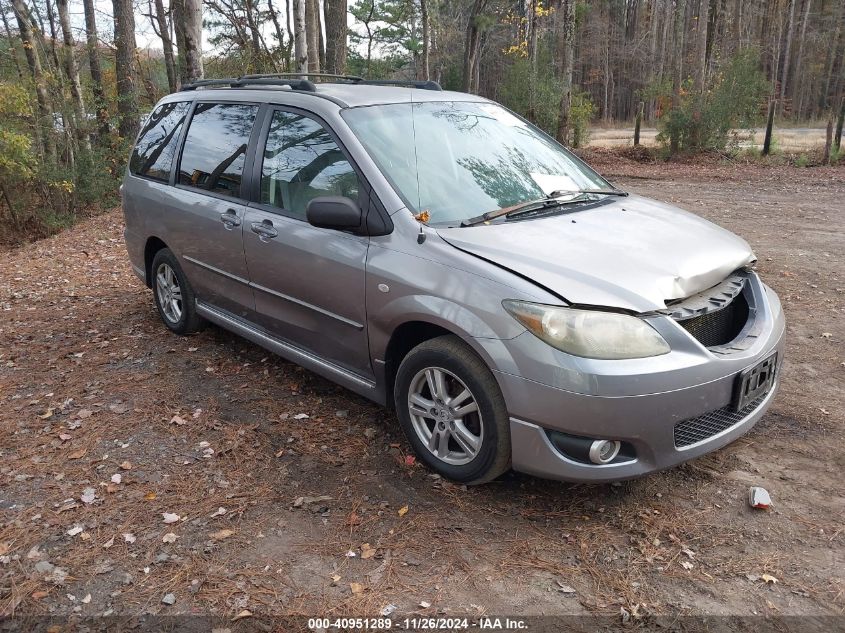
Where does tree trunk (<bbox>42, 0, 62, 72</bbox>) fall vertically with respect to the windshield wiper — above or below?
Result: above

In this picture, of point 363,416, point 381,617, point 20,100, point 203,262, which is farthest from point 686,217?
point 20,100

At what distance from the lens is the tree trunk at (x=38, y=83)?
15.2m

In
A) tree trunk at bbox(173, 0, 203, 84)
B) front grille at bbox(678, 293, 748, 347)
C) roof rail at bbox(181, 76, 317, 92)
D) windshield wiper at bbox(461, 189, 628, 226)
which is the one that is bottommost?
front grille at bbox(678, 293, 748, 347)

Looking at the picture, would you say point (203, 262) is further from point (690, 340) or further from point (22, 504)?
point (690, 340)

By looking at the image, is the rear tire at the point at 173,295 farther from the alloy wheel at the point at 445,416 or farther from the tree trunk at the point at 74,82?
the tree trunk at the point at 74,82

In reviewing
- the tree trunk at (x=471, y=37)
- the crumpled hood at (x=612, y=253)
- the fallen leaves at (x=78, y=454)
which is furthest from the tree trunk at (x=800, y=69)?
the fallen leaves at (x=78, y=454)

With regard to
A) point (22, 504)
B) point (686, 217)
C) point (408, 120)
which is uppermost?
point (408, 120)

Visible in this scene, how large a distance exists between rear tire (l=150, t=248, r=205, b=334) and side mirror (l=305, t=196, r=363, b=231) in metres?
2.24

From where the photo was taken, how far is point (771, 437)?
12.8 feet

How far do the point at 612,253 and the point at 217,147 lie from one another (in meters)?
2.99

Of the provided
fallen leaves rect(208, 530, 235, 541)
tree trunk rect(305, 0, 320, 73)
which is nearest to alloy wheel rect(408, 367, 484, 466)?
fallen leaves rect(208, 530, 235, 541)

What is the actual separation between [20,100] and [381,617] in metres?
15.5

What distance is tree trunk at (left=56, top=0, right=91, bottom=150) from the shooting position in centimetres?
1619

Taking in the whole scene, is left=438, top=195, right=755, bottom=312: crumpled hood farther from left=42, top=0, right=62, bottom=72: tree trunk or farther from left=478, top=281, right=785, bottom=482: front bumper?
left=42, top=0, right=62, bottom=72: tree trunk
